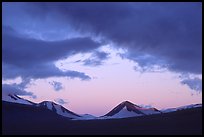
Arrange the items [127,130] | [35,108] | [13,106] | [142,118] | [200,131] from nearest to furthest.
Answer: [200,131]
[127,130]
[142,118]
[13,106]
[35,108]

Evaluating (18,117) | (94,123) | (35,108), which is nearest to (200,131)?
(94,123)

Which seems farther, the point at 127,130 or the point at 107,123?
the point at 107,123

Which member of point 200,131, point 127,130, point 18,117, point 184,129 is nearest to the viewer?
point 200,131

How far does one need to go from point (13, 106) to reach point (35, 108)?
7836mm

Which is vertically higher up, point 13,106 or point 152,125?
point 13,106

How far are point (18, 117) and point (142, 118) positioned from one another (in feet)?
94.5

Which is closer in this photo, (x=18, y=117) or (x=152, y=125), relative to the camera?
(x=152, y=125)

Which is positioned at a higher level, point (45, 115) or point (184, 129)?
point (45, 115)

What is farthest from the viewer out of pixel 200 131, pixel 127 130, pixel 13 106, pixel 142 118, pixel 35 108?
pixel 35 108

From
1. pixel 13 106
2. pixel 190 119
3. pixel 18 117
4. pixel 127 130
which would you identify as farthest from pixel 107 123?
pixel 13 106

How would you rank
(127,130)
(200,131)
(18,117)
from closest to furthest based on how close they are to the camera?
(200,131), (127,130), (18,117)

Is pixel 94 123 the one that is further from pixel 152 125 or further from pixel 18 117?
pixel 18 117

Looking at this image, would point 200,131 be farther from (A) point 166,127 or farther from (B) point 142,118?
→ (B) point 142,118

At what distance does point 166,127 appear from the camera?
120 ft
